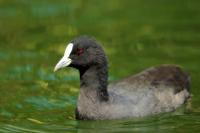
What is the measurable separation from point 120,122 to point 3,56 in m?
4.47

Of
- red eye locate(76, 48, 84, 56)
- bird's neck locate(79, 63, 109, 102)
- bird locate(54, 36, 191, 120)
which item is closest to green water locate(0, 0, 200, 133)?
bird locate(54, 36, 191, 120)

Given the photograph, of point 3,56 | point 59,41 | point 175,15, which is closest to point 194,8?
point 175,15

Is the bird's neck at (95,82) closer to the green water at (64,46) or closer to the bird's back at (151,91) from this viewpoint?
the bird's back at (151,91)

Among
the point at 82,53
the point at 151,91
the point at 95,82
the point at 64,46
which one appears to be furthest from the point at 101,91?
the point at 64,46

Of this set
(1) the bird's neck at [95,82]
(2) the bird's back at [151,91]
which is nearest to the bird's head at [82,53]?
(1) the bird's neck at [95,82]

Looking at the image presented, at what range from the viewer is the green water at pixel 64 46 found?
1175 cm

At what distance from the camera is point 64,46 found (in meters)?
16.1

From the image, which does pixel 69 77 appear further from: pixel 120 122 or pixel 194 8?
pixel 194 8

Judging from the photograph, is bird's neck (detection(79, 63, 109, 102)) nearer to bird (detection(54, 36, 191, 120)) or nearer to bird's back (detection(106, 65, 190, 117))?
bird (detection(54, 36, 191, 120))

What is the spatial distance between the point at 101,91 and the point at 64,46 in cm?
436

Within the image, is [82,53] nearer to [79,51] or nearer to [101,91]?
[79,51]

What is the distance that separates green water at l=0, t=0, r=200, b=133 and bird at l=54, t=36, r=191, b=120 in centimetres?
14

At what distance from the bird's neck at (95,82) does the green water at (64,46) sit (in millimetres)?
408

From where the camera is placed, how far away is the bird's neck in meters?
11.8
